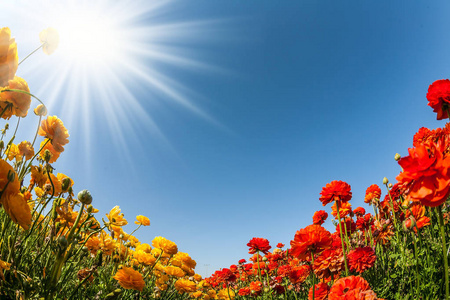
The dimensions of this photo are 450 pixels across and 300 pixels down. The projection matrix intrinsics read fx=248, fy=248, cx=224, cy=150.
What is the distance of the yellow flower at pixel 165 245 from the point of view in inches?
112

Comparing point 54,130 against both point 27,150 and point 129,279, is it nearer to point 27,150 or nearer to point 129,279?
point 27,150

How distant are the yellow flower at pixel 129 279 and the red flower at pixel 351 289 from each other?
1.32 m

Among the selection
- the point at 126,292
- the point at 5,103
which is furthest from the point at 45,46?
the point at 126,292

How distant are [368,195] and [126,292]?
3506mm

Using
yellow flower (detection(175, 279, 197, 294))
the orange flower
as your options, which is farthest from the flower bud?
yellow flower (detection(175, 279, 197, 294))

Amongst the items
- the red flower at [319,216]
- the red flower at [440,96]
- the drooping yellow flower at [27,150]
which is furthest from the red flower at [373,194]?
the drooping yellow flower at [27,150]

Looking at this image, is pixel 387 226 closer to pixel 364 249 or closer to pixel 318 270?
pixel 364 249

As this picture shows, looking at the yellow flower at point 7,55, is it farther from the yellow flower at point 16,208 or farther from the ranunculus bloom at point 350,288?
the ranunculus bloom at point 350,288

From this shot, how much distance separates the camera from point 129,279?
1.87 metres

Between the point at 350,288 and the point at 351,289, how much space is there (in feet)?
0.06

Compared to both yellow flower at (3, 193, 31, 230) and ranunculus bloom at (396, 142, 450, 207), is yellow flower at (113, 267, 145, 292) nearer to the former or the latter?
yellow flower at (3, 193, 31, 230)

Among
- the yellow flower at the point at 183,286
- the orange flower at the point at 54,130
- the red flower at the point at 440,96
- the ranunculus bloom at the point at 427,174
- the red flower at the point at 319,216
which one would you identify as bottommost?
the yellow flower at the point at 183,286

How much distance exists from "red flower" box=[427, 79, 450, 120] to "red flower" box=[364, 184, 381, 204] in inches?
57.0

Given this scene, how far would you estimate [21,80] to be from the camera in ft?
5.49
